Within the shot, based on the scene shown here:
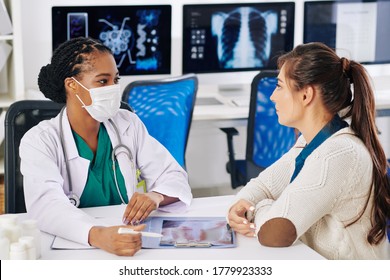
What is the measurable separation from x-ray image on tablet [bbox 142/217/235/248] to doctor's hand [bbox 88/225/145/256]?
1.9 inches

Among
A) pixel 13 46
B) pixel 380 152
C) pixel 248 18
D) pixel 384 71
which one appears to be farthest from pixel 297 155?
pixel 384 71

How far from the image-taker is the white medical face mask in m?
1.54

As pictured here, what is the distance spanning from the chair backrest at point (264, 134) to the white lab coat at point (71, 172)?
941 millimetres

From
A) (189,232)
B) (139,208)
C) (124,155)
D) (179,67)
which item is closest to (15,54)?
(179,67)

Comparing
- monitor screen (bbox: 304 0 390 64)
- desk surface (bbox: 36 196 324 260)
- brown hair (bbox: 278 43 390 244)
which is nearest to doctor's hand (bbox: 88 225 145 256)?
desk surface (bbox: 36 196 324 260)

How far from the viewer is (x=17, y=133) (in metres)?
1.68

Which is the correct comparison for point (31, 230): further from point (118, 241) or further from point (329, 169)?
point (329, 169)

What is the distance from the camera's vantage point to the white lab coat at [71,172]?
1.39 meters

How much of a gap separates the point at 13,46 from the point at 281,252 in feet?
5.27

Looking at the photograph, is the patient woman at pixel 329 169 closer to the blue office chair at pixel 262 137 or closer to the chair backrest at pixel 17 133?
the chair backrest at pixel 17 133

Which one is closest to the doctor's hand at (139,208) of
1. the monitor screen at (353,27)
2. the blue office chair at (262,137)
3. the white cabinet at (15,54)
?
the blue office chair at (262,137)

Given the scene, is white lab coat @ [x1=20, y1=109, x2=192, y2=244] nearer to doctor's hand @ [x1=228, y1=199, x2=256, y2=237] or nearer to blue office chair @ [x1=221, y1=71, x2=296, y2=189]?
doctor's hand @ [x1=228, y1=199, x2=256, y2=237]
